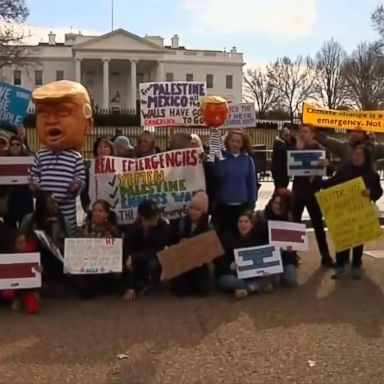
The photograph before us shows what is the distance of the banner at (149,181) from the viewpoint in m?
7.90

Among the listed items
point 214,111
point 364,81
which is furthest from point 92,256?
point 364,81

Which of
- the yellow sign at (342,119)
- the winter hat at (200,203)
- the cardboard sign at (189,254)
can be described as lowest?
the cardboard sign at (189,254)

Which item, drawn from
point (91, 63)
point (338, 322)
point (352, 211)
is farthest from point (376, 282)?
point (91, 63)

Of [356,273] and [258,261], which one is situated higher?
[258,261]

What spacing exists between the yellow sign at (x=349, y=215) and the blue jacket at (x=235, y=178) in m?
0.80

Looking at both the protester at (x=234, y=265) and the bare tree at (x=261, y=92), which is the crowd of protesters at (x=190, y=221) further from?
the bare tree at (x=261, y=92)

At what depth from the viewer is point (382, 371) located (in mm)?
5164

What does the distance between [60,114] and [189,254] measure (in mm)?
1951

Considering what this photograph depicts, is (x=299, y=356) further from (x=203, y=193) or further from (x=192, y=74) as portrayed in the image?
(x=192, y=74)

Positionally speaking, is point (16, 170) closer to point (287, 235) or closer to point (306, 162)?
point (287, 235)

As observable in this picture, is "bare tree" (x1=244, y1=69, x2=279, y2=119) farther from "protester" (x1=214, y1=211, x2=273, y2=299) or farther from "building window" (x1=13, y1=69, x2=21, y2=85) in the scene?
"protester" (x1=214, y1=211, x2=273, y2=299)

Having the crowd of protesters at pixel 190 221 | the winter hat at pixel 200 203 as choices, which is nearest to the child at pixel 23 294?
the crowd of protesters at pixel 190 221

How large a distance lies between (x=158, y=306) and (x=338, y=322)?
1.66m

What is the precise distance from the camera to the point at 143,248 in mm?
7324
